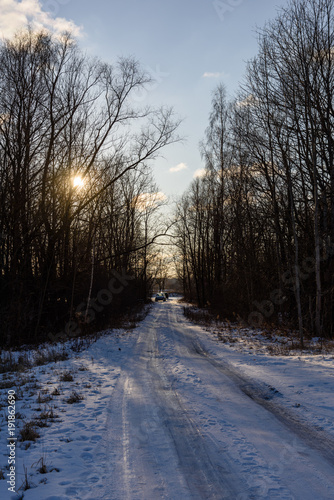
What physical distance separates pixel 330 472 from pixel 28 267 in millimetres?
13916

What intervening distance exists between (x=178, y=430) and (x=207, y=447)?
0.65 m

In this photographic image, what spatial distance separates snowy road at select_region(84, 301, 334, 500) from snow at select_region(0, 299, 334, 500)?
0.05ft

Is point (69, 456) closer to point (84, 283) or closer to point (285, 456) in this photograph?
point (285, 456)

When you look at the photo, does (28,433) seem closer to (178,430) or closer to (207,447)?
(178,430)

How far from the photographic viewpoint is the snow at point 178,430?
3.17m

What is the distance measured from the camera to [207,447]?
3.94 m

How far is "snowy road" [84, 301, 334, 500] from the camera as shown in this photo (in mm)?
3086

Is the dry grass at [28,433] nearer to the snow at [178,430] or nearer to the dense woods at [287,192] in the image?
the snow at [178,430]

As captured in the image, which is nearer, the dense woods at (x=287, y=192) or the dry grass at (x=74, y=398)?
the dry grass at (x=74, y=398)

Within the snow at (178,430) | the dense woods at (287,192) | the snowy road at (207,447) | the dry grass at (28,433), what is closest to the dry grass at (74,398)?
the snow at (178,430)

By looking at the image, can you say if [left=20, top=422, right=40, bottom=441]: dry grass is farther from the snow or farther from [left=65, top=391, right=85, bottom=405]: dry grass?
[left=65, top=391, right=85, bottom=405]: dry grass

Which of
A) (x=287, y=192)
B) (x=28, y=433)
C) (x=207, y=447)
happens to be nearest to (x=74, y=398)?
(x=28, y=433)

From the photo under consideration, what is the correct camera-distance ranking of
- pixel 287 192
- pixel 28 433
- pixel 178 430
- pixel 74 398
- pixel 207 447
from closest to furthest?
pixel 207 447, pixel 28 433, pixel 178 430, pixel 74 398, pixel 287 192

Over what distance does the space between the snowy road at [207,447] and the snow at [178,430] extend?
0.01 m
